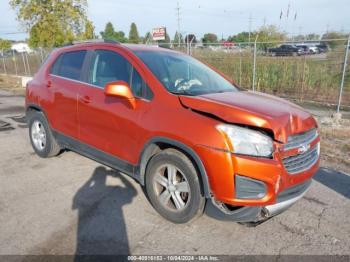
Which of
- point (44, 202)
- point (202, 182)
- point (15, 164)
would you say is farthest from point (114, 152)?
point (15, 164)

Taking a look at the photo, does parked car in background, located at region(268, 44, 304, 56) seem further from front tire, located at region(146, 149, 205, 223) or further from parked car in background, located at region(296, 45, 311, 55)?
front tire, located at region(146, 149, 205, 223)

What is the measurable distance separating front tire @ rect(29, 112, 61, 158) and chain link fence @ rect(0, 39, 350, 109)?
6511 millimetres

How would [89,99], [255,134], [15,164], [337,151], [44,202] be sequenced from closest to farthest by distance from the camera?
[255,134], [44,202], [89,99], [15,164], [337,151]

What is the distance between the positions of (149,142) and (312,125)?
5.68 feet

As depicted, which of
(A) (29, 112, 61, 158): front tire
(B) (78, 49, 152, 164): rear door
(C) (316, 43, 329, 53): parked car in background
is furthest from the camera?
(C) (316, 43, 329, 53): parked car in background

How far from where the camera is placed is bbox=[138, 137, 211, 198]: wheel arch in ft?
9.48

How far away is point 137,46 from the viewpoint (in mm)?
4086

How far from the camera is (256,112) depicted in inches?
114

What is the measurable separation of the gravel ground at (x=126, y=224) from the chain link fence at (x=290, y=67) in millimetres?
6276

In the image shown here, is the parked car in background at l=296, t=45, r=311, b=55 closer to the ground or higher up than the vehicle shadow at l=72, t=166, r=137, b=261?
higher up

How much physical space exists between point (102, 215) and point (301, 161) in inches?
Result: 85.7

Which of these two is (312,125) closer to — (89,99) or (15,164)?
(89,99)

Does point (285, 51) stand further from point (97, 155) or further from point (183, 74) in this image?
point (97, 155)

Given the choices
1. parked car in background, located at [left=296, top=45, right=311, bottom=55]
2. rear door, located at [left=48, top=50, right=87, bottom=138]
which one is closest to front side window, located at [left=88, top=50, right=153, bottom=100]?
rear door, located at [left=48, top=50, right=87, bottom=138]
